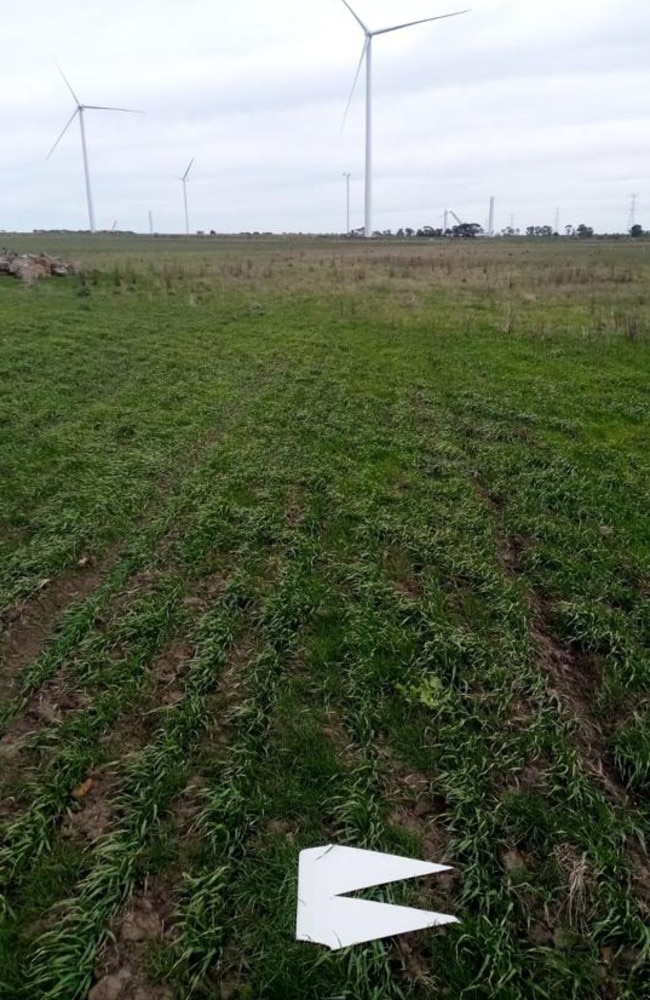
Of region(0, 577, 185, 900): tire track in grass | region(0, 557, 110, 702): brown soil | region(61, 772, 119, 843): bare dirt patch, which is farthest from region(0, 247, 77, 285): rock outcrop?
region(61, 772, 119, 843): bare dirt patch

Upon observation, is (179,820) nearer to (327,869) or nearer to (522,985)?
(327,869)

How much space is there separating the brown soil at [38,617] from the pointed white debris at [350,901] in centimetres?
249

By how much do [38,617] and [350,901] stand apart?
3427 millimetres

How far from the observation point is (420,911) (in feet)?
9.50

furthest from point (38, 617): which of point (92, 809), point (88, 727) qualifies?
point (92, 809)

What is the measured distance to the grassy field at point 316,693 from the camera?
9.11 ft

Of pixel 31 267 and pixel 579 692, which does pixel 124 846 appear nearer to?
pixel 579 692

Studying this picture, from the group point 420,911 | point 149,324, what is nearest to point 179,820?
point 420,911

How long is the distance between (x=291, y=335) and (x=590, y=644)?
14.0 metres

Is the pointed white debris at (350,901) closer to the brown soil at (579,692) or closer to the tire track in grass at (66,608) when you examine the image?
the brown soil at (579,692)

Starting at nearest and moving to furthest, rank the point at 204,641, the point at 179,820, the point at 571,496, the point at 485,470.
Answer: the point at 179,820 < the point at 204,641 < the point at 571,496 < the point at 485,470

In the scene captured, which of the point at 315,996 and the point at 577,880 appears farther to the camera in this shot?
the point at 577,880

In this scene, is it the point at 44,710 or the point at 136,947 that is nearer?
the point at 136,947

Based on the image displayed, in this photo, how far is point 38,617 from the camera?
5.07 m
